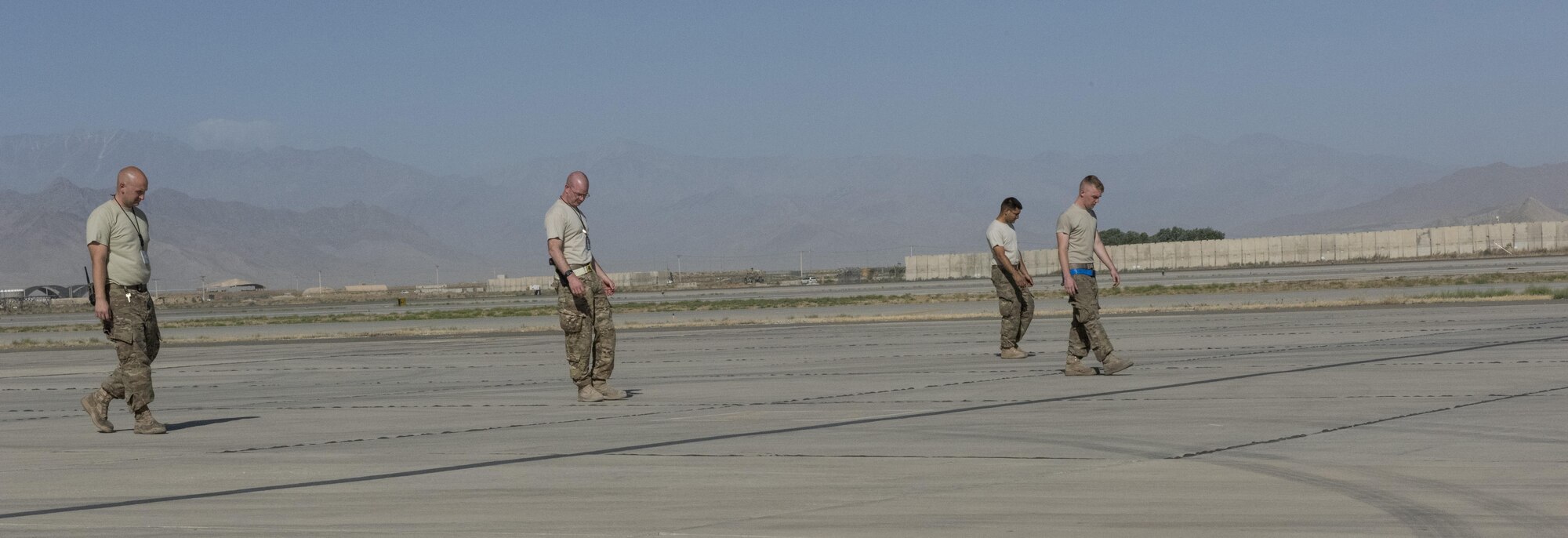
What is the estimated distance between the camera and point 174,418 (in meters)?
13.6

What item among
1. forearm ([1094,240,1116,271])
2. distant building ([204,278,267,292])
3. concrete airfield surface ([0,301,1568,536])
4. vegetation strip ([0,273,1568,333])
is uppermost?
distant building ([204,278,267,292])

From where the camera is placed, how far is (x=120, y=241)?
11883mm

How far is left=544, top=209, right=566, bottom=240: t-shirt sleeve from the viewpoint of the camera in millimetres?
13641

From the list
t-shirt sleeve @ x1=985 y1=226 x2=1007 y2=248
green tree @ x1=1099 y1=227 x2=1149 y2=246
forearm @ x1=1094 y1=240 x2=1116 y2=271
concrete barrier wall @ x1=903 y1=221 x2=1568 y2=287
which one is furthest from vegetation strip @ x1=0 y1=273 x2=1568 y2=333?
green tree @ x1=1099 y1=227 x2=1149 y2=246

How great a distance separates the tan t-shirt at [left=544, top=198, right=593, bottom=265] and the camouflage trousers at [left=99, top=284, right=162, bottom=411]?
3218 mm

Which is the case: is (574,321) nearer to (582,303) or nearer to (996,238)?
(582,303)

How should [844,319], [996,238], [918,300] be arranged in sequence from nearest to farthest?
1. [996,238]
2. [844,319]
3. [918,300]

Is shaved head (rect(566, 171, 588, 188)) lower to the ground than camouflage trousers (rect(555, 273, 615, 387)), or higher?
higher

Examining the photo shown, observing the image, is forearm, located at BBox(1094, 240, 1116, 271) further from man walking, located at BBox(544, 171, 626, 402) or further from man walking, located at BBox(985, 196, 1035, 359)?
man walking, located at BBox(544, 171, 626, 402)

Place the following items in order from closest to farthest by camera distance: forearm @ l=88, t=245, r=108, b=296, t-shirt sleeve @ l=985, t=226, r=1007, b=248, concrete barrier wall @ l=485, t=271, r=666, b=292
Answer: forearm @ l=88, t=245, r=108, b=296 < t-shirt sleeve @ l=985, t=226, r=1007, b=248 < concrete barrier wall @ l=485, t=271, r=666, b=292

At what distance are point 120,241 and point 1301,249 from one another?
256 ft

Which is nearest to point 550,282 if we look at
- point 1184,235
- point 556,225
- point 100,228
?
point 1184,235

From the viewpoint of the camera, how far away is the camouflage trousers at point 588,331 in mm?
13812

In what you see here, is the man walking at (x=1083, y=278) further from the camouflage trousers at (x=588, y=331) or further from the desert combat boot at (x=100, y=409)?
the desert combat boot at (x=100, y=409)
